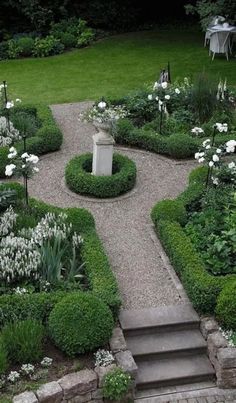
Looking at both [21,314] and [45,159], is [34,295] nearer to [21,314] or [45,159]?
[21,314]

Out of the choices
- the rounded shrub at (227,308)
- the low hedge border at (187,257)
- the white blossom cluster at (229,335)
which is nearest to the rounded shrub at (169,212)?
the low hedge border at (187,257)

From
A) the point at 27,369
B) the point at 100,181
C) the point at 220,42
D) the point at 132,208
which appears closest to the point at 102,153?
the point at 100,181

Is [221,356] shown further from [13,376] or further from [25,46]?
[25,46]

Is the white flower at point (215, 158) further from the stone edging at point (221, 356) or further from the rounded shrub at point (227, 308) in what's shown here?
the stone edging at point (221, 356)

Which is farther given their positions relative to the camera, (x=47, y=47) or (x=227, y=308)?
(x=47, y=47)

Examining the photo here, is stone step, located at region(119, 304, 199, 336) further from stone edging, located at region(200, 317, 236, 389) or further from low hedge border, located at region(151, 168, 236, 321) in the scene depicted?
stone edging, located at region(200, 317, 236, 389)

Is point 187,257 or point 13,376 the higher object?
point 187,257

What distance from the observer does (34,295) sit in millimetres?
9078

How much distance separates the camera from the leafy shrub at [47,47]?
23000 millimetres

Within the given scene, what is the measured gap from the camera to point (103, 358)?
852cm

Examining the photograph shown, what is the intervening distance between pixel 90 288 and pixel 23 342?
155 cm

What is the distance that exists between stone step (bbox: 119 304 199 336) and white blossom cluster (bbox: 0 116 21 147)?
6.25 metres

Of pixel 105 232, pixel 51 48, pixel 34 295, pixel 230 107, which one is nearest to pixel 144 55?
pixel 51 48

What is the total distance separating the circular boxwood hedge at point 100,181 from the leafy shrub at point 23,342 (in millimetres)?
4559
